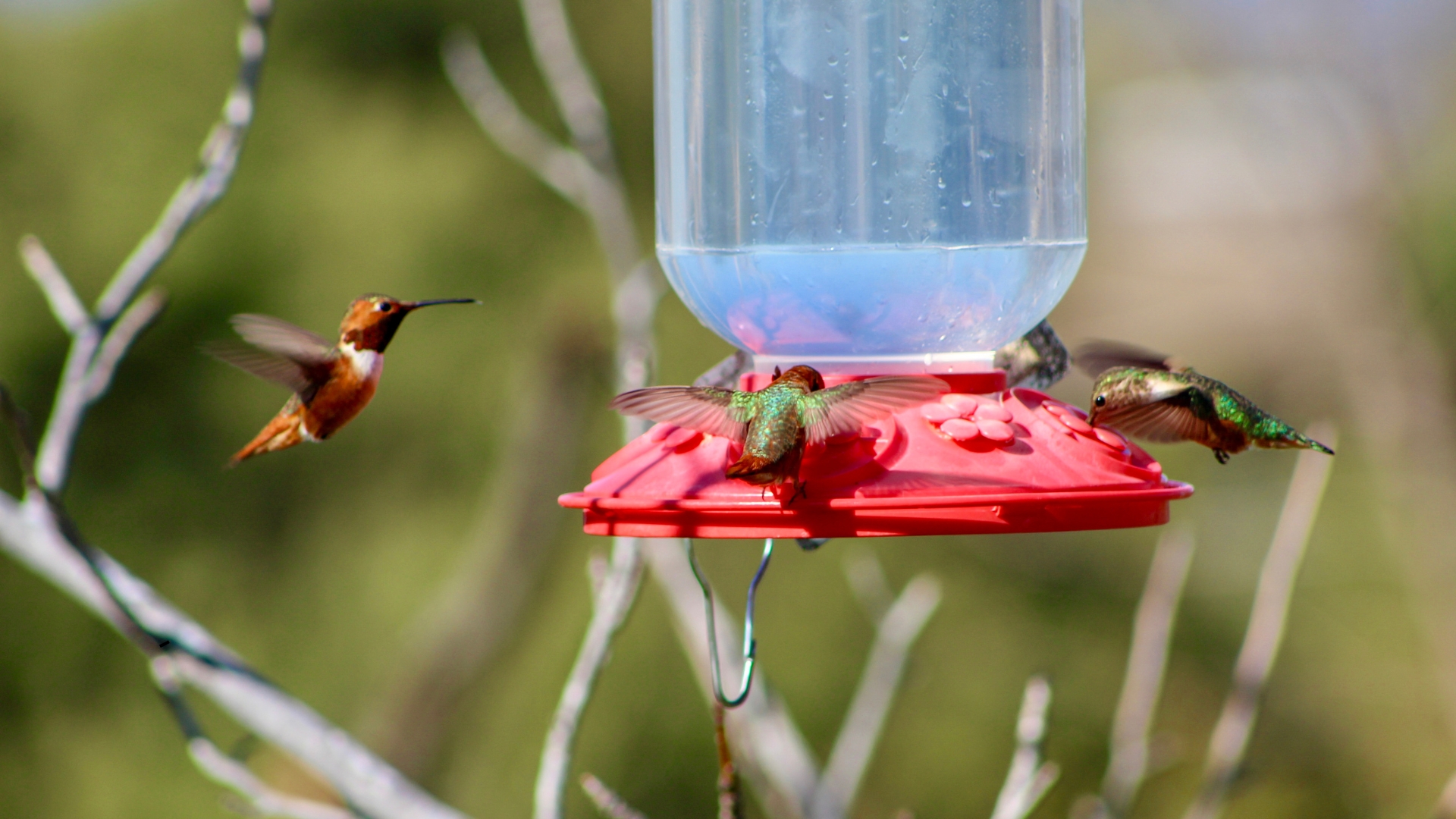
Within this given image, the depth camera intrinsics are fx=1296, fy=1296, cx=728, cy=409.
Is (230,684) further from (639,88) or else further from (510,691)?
(639,88)

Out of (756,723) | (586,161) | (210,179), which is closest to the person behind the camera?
(210,179)

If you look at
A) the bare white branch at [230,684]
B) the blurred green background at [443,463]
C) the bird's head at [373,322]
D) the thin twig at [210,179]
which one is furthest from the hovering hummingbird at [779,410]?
the blurred green background at [443,463]

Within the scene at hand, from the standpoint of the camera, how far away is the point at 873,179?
2.91 metres

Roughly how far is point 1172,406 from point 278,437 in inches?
87.7

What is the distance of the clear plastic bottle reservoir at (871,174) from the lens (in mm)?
2820

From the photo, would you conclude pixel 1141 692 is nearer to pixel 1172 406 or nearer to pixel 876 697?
pixel 876 697

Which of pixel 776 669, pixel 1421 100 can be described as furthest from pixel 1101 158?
pixel 776 669

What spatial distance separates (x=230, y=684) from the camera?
10.5 ft

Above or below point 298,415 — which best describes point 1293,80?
above

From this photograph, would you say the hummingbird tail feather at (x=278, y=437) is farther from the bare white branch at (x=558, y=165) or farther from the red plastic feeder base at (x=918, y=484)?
the red plastic feeder base at (x=918, y=484)

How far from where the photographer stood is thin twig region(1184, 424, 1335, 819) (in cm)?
348

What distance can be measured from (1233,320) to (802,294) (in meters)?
8.69

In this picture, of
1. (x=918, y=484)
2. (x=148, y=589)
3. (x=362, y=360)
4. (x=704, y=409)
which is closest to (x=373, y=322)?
(x=362, y=360)

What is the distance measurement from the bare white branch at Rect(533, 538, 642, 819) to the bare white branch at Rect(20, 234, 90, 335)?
137 centimetres
